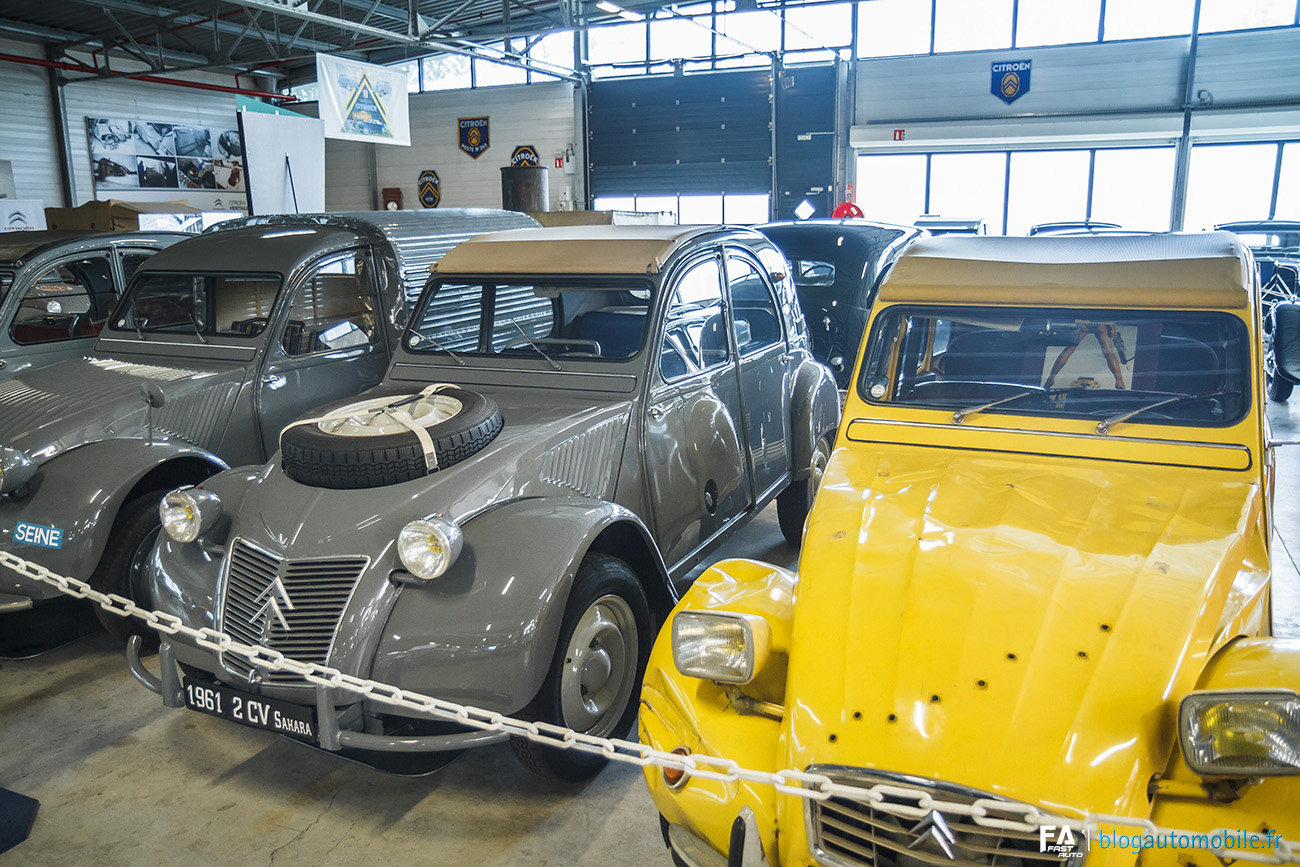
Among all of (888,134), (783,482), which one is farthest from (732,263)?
(888,134)

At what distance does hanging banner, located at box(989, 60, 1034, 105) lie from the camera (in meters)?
15.9

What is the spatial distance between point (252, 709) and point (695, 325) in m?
2.48

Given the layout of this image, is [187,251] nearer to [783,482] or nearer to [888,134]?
[783,482]

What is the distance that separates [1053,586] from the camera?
2.08 m

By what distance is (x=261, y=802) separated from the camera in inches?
121

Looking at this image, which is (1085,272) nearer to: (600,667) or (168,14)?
(600,667)

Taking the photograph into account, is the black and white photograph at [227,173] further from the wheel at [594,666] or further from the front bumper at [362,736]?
the front bumper at [362,736]

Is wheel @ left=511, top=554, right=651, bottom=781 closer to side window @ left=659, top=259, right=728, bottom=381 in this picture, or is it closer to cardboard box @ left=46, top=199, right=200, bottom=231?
side window @ left=659, top=259, right=728, bottom=381

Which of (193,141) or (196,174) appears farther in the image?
(196,174)

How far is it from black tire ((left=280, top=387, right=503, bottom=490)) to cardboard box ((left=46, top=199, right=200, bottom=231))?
7.42 meters

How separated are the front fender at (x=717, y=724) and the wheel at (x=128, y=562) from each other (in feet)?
9.59

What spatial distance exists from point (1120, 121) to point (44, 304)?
1642cm

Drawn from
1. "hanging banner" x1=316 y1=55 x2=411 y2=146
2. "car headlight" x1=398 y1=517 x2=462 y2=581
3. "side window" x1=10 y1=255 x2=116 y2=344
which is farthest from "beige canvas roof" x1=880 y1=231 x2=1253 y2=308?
"hanging banner" x1=316 y1=55 x2=411 y2=146

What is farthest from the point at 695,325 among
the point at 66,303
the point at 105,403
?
the point at 66,303
